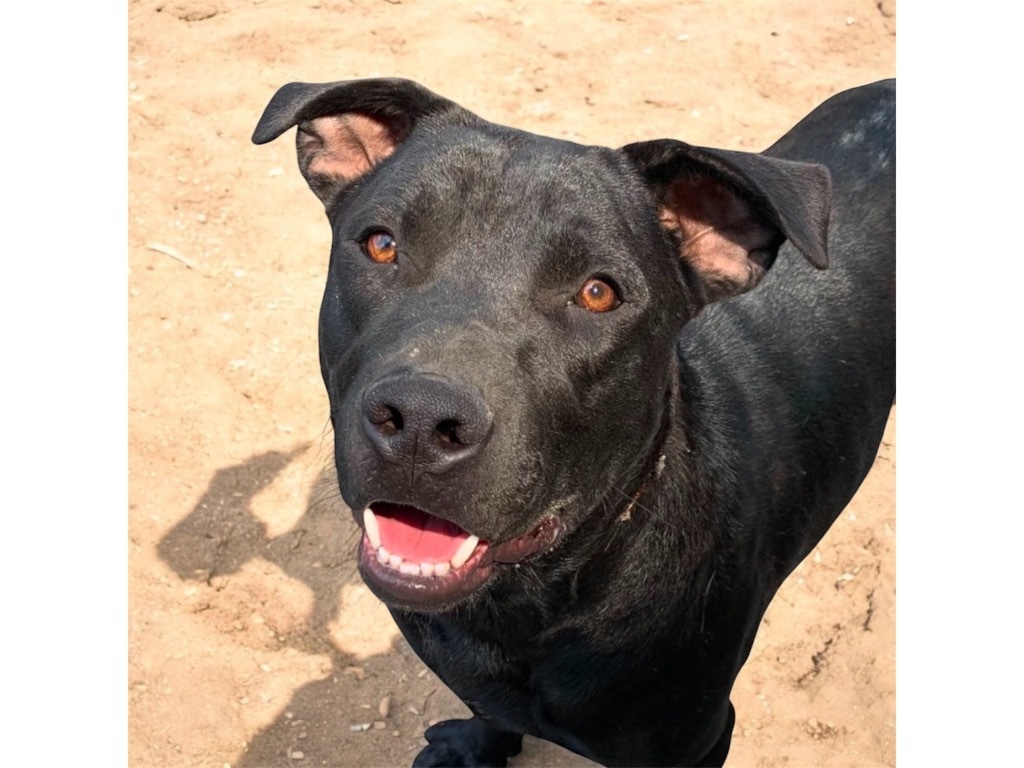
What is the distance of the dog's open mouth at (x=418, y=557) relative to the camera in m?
3.06

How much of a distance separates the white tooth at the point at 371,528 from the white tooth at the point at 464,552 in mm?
214

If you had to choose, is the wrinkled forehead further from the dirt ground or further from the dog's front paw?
the dirt ground

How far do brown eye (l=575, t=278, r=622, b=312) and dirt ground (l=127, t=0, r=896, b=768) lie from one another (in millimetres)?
2649

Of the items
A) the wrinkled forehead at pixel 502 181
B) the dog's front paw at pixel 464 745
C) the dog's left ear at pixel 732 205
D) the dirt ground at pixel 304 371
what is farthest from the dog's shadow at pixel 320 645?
the dog's left ear at pixel 732 205

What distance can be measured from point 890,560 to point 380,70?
213 inches

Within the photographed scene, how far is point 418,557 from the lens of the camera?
123 inches

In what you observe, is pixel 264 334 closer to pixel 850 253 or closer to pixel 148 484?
pixel 148 484

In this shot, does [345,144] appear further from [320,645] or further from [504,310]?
[320,645]

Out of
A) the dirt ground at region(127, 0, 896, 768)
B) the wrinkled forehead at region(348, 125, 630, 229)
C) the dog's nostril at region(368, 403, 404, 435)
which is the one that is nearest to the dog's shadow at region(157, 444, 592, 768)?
the dirt ground at region(127, 0, 896, 768)

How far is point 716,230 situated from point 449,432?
142 centimetres

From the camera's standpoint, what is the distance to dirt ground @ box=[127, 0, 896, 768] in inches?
205

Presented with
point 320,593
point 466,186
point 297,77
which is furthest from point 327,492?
point 297,77

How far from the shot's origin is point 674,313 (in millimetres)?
3652

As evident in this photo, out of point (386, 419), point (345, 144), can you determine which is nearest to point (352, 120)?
point (345, 144)
